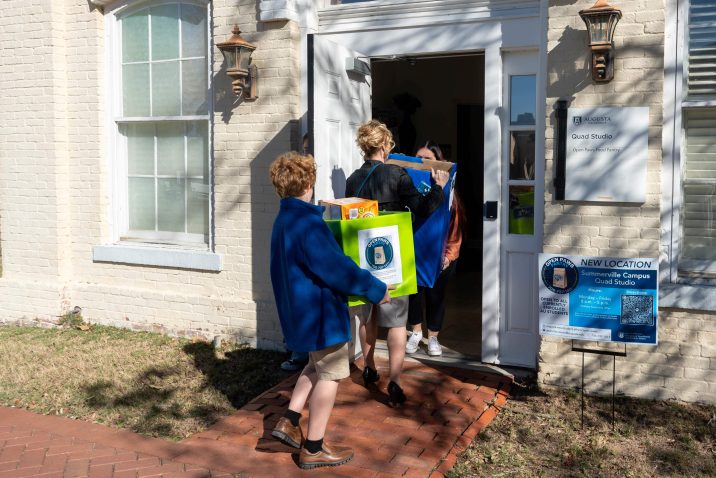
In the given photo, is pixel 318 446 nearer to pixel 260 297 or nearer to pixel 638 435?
pixel 638 435

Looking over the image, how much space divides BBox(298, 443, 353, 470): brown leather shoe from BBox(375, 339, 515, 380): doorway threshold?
2.02 meters

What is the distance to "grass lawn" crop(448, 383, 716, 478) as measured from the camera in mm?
4527

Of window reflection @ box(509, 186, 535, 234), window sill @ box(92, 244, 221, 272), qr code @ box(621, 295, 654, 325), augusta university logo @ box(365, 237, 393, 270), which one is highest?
window reflection @ box(509, 186, 535, 234)

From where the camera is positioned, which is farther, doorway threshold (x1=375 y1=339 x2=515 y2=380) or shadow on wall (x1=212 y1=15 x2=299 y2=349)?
shadow on wall (x1=212 y1=15 x2=299 y2=349)

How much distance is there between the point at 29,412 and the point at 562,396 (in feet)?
12.9

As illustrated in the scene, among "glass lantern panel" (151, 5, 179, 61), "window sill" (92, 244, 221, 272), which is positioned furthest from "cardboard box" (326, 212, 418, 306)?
"glass lantern panel" (151, 5, 179, 61)

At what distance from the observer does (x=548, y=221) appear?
570 centimetres

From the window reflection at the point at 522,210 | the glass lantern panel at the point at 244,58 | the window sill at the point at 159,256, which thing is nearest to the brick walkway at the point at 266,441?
the window reflection at the point at 522,210

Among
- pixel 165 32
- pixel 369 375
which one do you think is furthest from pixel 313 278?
pixel 165 32

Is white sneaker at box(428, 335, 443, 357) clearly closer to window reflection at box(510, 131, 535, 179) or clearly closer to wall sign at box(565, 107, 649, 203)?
window reflection at box(510, 131, 535, 179)

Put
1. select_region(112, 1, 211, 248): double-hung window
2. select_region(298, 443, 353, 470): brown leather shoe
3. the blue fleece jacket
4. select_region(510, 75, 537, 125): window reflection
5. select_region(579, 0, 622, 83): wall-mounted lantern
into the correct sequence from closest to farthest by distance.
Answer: the blue fleece jacket, select_region(298, 443, 353, 470): brown leather shoe, select_region(579, 0, 622, 83): wall-mounted lantern, select_region(510, 75, 537, 125): window reflection, select_region(112, 1, 211, 248): double-hung window

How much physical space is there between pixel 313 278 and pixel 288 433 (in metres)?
1.01

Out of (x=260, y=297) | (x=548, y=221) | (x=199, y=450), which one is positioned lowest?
(x=199, y=450)

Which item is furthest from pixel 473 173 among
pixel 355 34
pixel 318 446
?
pixel 318 446
